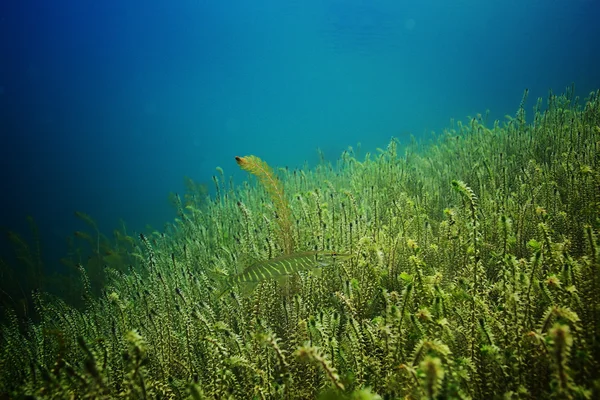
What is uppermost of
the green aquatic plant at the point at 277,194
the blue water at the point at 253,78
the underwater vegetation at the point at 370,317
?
the blue water at the point at 253,78

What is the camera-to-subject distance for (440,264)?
243cm

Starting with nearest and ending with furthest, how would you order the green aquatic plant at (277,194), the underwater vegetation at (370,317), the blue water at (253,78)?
the underwater vegetation at (370,317)
the green aquatic plant at (277,194)
the blue water at (253,78)

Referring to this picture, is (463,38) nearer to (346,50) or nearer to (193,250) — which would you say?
(346,50)

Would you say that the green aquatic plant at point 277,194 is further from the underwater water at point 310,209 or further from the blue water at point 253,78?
the blue water at point 253,78

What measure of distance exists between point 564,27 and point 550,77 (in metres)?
12.6

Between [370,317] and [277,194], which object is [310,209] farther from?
[370,317]

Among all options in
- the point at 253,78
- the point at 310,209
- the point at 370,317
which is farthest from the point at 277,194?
the point at 253,78

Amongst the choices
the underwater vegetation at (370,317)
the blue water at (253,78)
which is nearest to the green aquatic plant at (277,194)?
the underwater vegetation at (370,317)

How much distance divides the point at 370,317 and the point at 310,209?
4.93 ft

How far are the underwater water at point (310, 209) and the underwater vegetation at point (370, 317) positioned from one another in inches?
0.8

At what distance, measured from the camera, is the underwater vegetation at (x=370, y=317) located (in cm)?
122

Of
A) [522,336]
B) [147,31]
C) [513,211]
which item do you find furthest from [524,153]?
[147,31]

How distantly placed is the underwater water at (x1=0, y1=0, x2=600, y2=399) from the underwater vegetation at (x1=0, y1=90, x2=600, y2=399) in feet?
0.07

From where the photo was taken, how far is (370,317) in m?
2.23
